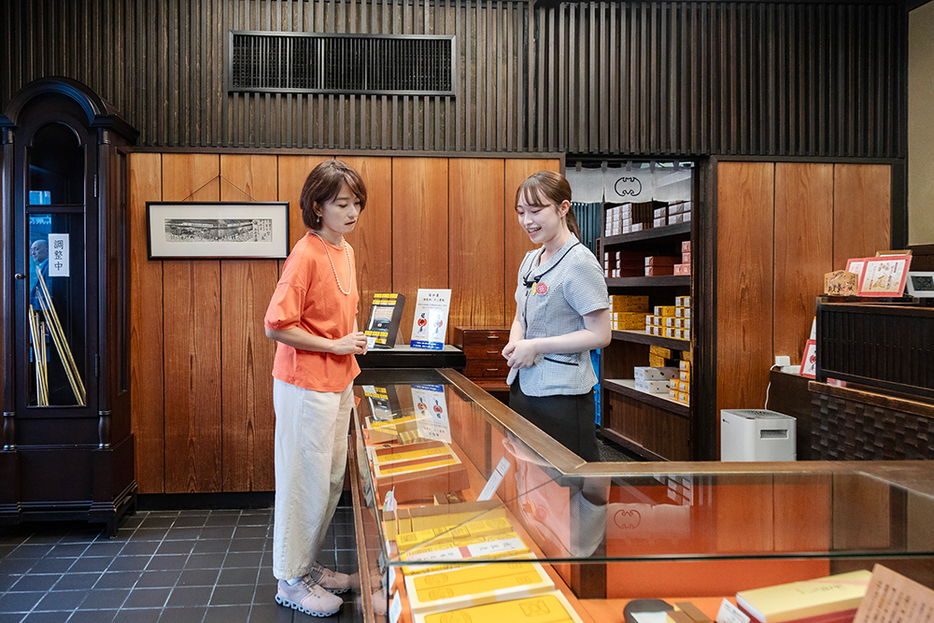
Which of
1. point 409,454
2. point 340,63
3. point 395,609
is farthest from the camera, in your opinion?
point 340,63

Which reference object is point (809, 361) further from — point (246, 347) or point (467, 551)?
point (467, 551)

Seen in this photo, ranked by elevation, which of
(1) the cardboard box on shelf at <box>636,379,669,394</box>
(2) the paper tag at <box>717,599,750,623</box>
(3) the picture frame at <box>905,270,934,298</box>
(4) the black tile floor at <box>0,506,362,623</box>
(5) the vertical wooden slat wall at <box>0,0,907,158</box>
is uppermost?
(5) the vertical wooden slat wall at <box>0,0,907,158</box>

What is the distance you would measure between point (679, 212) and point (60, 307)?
4.23 m

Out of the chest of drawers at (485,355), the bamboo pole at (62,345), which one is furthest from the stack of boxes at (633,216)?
the bamboo pole at (62,345)

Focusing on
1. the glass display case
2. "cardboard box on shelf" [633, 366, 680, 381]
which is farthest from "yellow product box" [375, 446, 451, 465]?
"cardboard box on shelf" [633, 366, 680, 381]

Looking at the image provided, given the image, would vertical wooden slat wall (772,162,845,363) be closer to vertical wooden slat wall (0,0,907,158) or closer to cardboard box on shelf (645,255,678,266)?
vertical wooden slat wall (0,0,907,158)

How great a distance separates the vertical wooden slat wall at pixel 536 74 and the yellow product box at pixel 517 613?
3.52 metres

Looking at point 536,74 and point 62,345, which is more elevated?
point 536,74

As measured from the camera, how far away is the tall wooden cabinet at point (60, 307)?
3508 mm

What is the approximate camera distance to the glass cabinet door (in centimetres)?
358

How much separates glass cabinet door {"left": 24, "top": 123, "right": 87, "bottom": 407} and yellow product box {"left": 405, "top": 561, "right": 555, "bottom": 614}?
11.1ft

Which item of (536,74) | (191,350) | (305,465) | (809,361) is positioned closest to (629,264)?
(809,361)

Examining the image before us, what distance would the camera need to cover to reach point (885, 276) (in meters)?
3.28

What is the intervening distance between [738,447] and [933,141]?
2.51 meters
